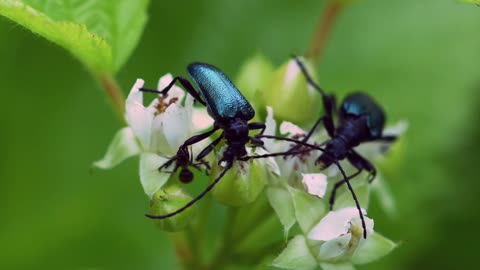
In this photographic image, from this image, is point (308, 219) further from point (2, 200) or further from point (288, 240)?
point (2, 200)

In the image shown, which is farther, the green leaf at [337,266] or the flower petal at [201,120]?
the flower petal at [201,120]

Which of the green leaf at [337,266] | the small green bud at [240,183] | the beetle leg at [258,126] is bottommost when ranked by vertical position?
the green leaf at [337,266]

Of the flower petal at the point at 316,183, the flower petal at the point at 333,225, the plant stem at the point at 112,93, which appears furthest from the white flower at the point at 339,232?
the plant stem at the point at 112,93

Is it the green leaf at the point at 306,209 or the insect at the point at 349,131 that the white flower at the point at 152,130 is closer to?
the insect at the point at 349,131

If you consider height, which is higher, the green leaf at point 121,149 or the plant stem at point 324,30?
the plant stem at point 324,30

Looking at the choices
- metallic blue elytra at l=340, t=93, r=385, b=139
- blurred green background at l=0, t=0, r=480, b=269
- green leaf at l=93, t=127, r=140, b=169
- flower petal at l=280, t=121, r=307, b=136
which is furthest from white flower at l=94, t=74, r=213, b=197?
blurred green background at l=0, t=0, r=480, b=269

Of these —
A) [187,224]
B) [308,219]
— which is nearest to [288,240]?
[308,219]
